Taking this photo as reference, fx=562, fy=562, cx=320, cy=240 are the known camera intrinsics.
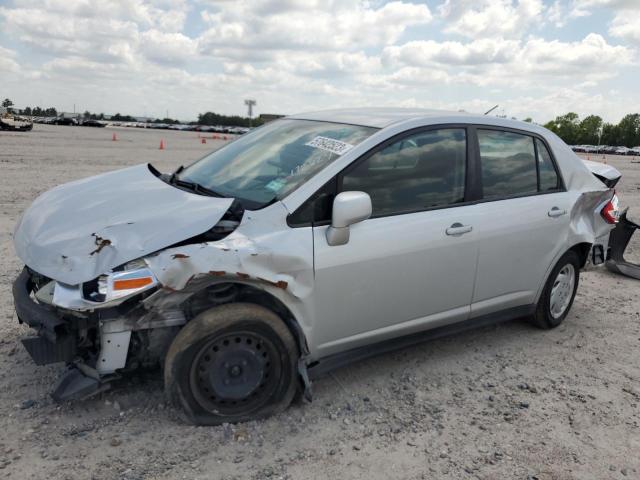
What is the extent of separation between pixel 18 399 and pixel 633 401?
157 inches

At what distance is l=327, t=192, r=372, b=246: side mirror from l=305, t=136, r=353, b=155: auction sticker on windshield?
41cm

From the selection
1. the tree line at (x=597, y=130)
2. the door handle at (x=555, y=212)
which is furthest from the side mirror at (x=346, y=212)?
the tree line at (x=597, y=130)

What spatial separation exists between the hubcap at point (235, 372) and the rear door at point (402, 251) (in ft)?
1.17

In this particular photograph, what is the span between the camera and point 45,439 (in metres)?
3.01

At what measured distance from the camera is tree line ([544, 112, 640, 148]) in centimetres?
10869

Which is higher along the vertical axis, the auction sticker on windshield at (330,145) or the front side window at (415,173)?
the auction sticker on windshield at (330,145)

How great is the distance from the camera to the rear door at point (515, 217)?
4078mm

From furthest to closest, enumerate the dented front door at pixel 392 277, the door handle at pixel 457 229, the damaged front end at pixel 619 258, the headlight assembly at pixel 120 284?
the damaged front end at pixel 619 258, the door handle at pixel 457 229, the dented front door at pixel 392 277, the headlight assembly at pixel 120 284

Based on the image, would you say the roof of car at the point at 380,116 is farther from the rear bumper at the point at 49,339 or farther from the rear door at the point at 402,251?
the rear bumper at the point at 49,339

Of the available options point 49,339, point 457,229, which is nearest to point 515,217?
point 457,229

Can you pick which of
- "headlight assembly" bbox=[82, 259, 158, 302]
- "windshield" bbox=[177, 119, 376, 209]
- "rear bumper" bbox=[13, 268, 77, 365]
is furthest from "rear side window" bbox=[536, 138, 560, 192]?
"rear bumper" bbox=[13, 268, 77, 365]

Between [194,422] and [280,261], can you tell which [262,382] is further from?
[280,261]

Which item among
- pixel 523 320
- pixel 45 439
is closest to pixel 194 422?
pixel 45 439

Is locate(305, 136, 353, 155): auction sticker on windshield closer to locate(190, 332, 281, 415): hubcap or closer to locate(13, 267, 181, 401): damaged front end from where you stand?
locate(190, 332, 281, 415): hubcap
